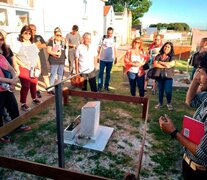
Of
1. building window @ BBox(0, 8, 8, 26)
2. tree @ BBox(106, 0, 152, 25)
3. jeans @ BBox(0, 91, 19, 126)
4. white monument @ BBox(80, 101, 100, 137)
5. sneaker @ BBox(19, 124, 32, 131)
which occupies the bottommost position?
sneaker @ BBox(19, 124, 32, 131)

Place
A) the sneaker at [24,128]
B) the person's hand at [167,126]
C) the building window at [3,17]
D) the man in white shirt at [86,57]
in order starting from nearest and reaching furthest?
the person's hand at [167,126], the sneaker at [24,128], the man in white shirt at [86,57], the building window at [3,17]

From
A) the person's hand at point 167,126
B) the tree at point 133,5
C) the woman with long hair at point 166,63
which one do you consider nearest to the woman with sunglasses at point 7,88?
the person's hand at point 167,126

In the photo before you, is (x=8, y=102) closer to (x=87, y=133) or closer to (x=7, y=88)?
(x=7, y=88)

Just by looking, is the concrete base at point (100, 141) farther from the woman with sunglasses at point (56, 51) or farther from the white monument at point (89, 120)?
the woman with sunglasses at point (56, 51)

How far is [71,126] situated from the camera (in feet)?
13.1

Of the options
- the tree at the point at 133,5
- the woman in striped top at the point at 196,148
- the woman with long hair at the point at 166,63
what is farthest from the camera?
the tree at the point at 133,5

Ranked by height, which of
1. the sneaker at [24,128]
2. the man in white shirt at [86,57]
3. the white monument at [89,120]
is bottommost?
the sneaker at [24,128]

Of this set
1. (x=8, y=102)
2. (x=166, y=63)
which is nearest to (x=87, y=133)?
(x=8, y=102)

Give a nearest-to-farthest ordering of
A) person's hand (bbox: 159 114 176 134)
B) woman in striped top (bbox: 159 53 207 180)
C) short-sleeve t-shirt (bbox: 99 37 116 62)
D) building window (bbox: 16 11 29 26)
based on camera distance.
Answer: woman in striped top (bbox: 159 53 207 180)
person's hand (bbox: 159 114 176 134)
short-sleeve t-shirt (bbox: 99 37 116 62)
building window (bbox: 16 11 29 26)

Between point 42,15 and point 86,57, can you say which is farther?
point 42,15


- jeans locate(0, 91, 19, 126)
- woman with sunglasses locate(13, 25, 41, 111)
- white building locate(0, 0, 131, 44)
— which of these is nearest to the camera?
jeans locate(0, 91, 19, 126)

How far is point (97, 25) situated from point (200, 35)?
801cm

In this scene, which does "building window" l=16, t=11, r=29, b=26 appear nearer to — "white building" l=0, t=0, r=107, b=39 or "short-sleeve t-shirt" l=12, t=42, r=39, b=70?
"white building" l=0, t=0, r=107, b=39

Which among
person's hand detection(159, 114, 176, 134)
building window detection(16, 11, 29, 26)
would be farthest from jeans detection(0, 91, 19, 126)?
building window detection(16, 11, 29, 26)
